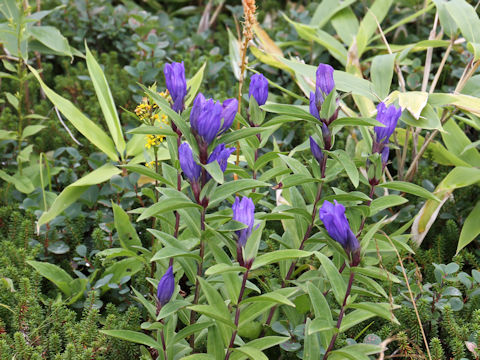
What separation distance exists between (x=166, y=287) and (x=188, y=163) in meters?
0.32

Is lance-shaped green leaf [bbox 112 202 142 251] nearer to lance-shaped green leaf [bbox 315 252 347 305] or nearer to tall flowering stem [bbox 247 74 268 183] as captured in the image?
tall flowering stem [bbox 247 74 268 183]

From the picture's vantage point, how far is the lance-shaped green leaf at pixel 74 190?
208 centimetres

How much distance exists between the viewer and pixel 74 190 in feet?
7.20

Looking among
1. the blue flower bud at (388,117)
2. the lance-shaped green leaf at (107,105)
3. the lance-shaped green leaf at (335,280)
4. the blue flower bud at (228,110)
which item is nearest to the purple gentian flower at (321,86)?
the blue flower bud at (388,117)

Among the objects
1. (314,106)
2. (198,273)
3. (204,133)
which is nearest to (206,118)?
(204,133)

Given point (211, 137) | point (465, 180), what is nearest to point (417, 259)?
point (465, 180)

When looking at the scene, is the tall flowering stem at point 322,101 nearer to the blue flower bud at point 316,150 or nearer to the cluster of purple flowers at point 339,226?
the blue flower bud at point 316,150

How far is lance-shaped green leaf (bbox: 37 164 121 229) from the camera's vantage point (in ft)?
6.83

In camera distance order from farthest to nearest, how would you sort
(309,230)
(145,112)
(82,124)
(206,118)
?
(82,124)
(145,112)
(309,230)
(206,118)

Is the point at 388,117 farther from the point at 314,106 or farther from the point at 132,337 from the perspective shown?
the point at 132,337

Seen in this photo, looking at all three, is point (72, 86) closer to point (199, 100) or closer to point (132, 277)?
point (132, 277)

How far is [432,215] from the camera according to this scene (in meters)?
2.13

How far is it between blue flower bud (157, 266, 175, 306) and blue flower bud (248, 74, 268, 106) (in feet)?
1.72

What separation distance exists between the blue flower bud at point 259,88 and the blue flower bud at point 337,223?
43 centimetres
